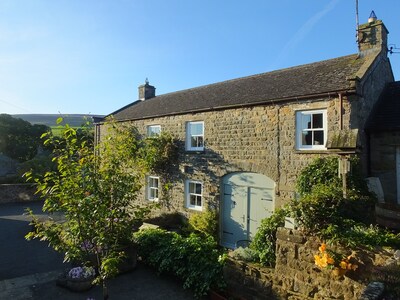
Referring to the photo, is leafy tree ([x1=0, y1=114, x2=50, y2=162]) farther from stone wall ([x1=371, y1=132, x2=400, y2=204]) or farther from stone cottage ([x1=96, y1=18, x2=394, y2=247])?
stone wall ([x1=371, y1=132, x2=400, y2=204])

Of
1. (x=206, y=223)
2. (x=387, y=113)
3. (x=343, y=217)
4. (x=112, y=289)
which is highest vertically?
(x=387, y=113)

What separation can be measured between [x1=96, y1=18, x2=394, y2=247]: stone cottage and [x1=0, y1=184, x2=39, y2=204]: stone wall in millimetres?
13078

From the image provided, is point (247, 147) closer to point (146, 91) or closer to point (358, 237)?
point (358, 237)

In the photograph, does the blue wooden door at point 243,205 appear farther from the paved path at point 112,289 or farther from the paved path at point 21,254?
the paved path at point 21,254

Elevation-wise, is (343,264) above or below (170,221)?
above

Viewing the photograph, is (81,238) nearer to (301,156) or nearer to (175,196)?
(301,156)

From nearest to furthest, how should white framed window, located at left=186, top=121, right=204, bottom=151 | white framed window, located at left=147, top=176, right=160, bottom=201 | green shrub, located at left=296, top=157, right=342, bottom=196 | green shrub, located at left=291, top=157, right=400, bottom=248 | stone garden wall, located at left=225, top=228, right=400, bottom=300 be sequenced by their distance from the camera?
stone garden wall, located at left=225, top=228, right=400, bottom=300, green shrub, located at left=291, top=157, right=400, bottom=248, green shrub, located at left=296, top=157, right=342, bottom=196, white framed window, located at left=186, top=121, right=204, bottom=151, white framed window, located at left=147, top=176, right=160, bottom=201

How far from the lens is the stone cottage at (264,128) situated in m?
9.76

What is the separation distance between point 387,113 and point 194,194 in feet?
27.7

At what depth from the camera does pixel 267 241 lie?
24.4 ft

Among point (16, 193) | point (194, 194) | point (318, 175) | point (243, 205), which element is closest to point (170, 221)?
point (194, 194)

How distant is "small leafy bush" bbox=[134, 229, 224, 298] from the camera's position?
721cm

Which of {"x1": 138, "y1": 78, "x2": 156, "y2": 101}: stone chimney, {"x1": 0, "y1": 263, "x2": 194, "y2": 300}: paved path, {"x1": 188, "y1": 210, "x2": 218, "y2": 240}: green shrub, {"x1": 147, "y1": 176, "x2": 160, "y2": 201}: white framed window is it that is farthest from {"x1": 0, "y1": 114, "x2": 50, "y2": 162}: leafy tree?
{"x1": 0, "y1": 263, "x2": 194, "y2": 300}: paved path

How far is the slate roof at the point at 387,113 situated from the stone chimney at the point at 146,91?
1593cm
